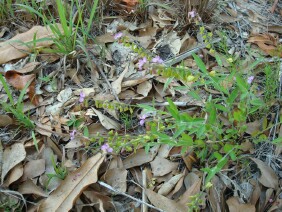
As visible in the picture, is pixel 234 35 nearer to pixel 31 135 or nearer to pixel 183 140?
pixel 183 140

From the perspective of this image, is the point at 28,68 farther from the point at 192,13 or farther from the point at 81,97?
the point at 192,13

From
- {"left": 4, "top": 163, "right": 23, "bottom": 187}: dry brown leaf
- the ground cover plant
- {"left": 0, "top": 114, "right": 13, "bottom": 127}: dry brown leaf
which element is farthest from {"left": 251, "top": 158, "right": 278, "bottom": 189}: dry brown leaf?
{"left": 0, "top": 114, "right": 13, "bottom": 127}: dry brown leaf

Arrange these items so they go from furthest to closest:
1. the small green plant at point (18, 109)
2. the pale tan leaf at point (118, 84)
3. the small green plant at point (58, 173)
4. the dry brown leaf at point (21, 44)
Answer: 1. the dry brown leaf at point (21, 44)
2. the pale tan leaf at point (118, 84)
3. the small green plant at point (18, 109)
4. the small green plant at point (58, 173)

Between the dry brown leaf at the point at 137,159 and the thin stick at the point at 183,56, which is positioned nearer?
the dry brown leaf at the point at 137,159

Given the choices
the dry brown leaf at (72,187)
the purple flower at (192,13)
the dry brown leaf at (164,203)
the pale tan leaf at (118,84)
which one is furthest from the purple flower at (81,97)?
the purple flower at (192,13)

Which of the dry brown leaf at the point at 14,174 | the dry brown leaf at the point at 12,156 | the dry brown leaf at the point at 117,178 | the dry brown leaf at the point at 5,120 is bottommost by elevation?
the dry brown leaf at the point at 117,178

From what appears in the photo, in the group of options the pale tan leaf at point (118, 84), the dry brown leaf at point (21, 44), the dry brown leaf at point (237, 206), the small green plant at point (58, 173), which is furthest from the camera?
the dry brown leaf at point (21, 44)

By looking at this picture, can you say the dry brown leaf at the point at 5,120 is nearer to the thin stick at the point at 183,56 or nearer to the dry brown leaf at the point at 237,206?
the thin stick at the point at 183,56
